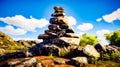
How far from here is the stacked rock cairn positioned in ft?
131

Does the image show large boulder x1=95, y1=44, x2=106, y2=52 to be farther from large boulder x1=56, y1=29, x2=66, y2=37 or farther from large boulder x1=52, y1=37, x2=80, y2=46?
large boulder x1=56, y1=29, x2=66, y2=37

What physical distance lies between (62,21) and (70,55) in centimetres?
969

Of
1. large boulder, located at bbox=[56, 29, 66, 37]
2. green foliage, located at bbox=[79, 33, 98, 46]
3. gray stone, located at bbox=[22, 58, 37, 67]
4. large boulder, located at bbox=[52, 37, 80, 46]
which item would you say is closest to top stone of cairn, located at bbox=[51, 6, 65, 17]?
large boulder, located at bbox=[56, 29, 66, 37]

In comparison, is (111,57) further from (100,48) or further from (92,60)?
(92,60)

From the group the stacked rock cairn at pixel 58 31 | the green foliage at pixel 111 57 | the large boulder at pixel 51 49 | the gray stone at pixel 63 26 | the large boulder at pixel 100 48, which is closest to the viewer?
the green foliage at pixel 111 57

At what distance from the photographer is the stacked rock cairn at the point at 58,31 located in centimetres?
3981

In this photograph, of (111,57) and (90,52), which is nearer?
(90,52)

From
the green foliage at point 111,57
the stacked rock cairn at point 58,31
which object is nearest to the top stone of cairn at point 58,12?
the stacked rock cairn at point 58,31

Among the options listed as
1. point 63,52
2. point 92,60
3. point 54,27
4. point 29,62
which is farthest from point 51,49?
point 92,60

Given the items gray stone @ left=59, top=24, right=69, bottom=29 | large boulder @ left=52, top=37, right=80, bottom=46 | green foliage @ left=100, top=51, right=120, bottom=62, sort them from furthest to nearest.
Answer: gray stone @ left=59, top=24, right=69, bottom=29 → large boulder @ left=52, top=37, right=80, bottom=46 → green foliage @ left=100, top=51, right=120, bottom=62

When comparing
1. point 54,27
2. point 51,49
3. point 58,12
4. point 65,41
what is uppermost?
point 58,12

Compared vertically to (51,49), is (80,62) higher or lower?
lower

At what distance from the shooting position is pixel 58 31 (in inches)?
1724

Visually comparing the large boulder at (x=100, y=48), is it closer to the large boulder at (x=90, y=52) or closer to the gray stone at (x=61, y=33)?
the large boulder at (x=90, y=52)
